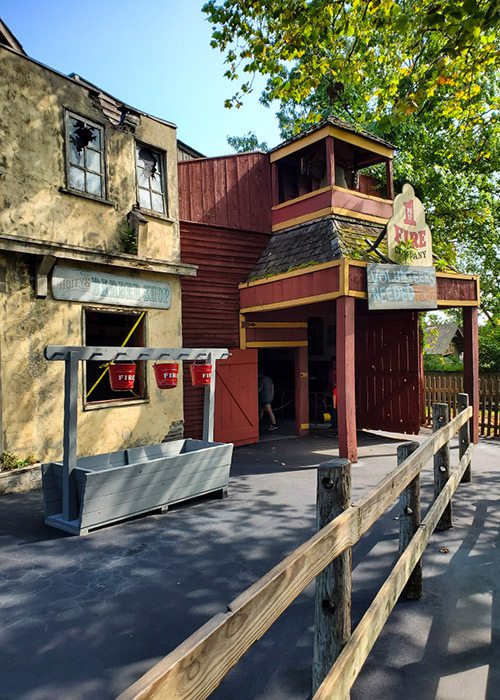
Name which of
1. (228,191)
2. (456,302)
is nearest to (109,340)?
(228,191)

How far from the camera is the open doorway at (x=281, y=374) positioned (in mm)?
14594

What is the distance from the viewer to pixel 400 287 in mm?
8391

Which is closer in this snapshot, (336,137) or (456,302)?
(456,302)

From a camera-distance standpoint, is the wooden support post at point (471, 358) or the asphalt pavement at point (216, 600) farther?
the wooden support post at point (471, 358)

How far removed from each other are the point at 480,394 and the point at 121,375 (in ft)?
31.7

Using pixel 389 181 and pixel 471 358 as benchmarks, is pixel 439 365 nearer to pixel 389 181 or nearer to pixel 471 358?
pixel 471 358

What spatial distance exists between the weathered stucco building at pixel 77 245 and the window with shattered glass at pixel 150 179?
20 mm

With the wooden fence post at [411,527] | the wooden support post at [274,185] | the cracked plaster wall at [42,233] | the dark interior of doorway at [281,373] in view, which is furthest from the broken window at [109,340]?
the wooden fence post at [411,527]

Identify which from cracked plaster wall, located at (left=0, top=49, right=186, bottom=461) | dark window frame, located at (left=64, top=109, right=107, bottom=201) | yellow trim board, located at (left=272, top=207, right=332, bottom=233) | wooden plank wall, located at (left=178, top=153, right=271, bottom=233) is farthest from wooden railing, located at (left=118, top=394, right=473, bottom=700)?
wooden plank wall, located at (left=178, top=153, right=271, bottom=233)

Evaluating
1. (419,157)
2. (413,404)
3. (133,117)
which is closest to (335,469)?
(133,117)

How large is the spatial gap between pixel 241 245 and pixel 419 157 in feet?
27.0

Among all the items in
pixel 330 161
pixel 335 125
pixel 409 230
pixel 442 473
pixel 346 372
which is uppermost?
pixel 335 125

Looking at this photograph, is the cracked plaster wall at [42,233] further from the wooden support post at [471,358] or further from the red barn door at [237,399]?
the wooden support post at [471,358]

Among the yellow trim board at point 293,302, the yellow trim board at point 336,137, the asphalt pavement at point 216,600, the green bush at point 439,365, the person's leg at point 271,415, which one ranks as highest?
the yellow trim board at point 336,137
